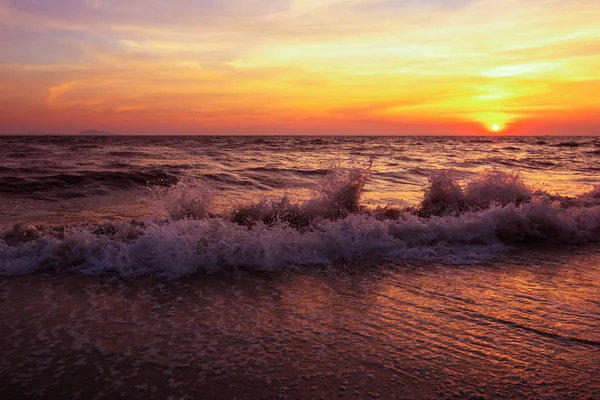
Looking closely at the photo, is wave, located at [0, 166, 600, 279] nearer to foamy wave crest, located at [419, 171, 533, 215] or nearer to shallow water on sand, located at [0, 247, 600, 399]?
foamy wave crest, located at [419, 171, 533, 215]

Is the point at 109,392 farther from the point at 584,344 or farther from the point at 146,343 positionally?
the point at 584,344

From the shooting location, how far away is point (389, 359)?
136 inches

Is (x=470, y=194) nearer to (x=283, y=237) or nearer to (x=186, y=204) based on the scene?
(x=283, y=237)

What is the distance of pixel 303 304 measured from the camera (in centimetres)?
463

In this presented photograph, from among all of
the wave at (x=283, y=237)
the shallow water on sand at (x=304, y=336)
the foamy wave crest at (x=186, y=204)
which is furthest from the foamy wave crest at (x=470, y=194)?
the foamy wave crest at (x=186, y=204)

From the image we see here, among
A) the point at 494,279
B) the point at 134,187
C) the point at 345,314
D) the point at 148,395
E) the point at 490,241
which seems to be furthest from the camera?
the point at 134,187

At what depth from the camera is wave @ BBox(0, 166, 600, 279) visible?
19.3 ft

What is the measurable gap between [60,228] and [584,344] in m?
7.58

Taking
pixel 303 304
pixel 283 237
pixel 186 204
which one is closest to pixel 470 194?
pixel 283 237

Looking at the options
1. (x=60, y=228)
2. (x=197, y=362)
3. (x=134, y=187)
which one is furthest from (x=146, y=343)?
(x=134, y=187)

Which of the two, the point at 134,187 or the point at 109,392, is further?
the point at 134,187

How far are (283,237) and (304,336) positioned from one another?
286 centimetres

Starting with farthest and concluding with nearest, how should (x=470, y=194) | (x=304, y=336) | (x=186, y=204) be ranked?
(x=470, y=194), (x=186, y=204), (x=304, y=336)

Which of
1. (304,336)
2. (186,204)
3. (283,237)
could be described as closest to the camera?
(304,336)
